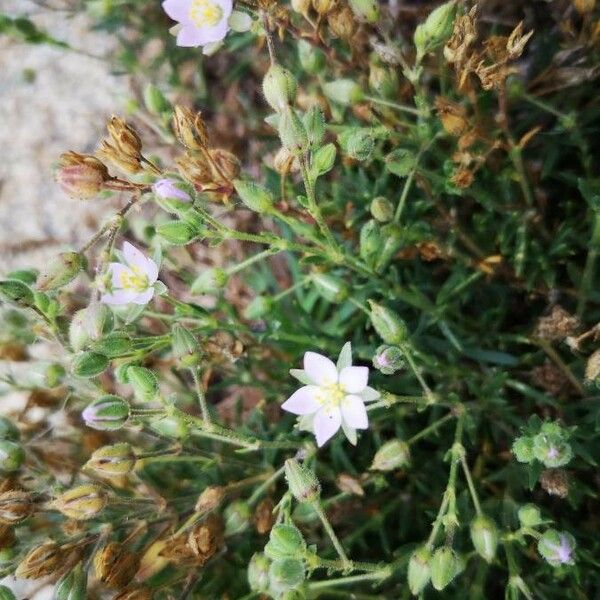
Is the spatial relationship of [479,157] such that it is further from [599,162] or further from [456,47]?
[599,162]

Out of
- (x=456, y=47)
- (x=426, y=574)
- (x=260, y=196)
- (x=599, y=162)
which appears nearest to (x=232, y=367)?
(x=260, y=196)

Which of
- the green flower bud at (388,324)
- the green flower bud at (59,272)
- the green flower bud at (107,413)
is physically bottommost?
the green flower bud at (107,413)

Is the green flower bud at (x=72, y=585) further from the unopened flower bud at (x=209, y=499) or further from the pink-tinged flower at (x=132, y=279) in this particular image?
the pink-tinged flower at (x=132, y=279)

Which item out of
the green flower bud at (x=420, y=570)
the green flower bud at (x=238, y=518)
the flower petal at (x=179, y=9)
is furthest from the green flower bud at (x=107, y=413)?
the flower petal at (x=179, y=9)

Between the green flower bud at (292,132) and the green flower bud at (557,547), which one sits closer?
the green flower bud at (292,132)

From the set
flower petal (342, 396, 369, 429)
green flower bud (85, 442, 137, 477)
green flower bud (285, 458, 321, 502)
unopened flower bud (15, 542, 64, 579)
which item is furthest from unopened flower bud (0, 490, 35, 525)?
flower petal (342, 396, 369, 429)

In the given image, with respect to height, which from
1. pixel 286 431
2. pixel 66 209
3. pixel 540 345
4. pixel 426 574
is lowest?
pixel 66 209

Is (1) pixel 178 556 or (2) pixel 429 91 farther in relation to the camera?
(2) pixel 429 91

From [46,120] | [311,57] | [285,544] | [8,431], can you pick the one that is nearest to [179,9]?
[311,57]
